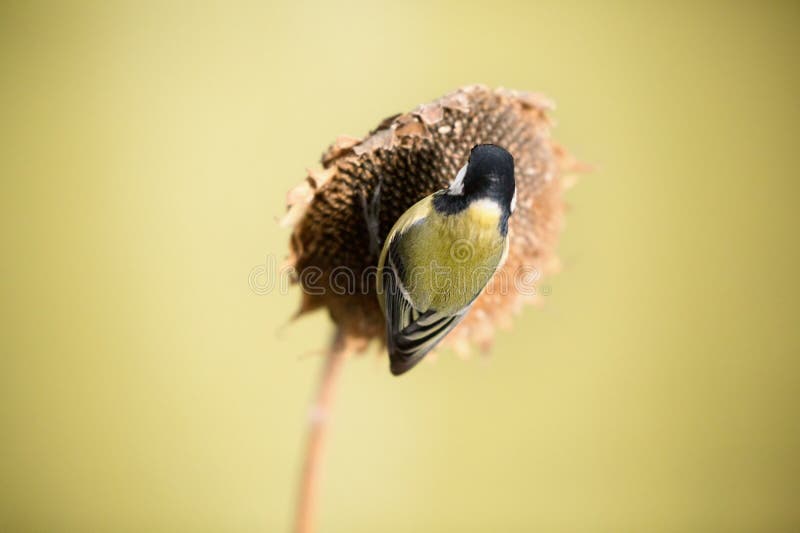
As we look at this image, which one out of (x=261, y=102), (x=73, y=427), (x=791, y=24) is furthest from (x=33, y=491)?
(x=791, y=24)

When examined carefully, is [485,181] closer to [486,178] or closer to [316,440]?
[486,178]

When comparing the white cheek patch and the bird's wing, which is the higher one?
the white cheek patch

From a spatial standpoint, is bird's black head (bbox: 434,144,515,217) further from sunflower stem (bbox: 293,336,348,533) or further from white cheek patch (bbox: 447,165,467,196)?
sunflower stem (bbox: 293,336,348,533)

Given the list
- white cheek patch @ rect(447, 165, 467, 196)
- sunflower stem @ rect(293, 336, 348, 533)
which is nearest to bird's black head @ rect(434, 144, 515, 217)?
white cheek patch @ rect(447, 165, 467, 196)

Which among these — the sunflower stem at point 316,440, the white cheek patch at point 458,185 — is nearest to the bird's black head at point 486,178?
the white cheek patch at point 458,185

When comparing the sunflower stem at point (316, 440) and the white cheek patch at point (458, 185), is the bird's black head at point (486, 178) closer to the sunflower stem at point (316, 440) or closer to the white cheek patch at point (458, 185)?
the white cheek patch at point (458, 185)

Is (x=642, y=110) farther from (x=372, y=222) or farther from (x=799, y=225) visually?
(x=372, y=222)

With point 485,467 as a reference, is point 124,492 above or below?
below
